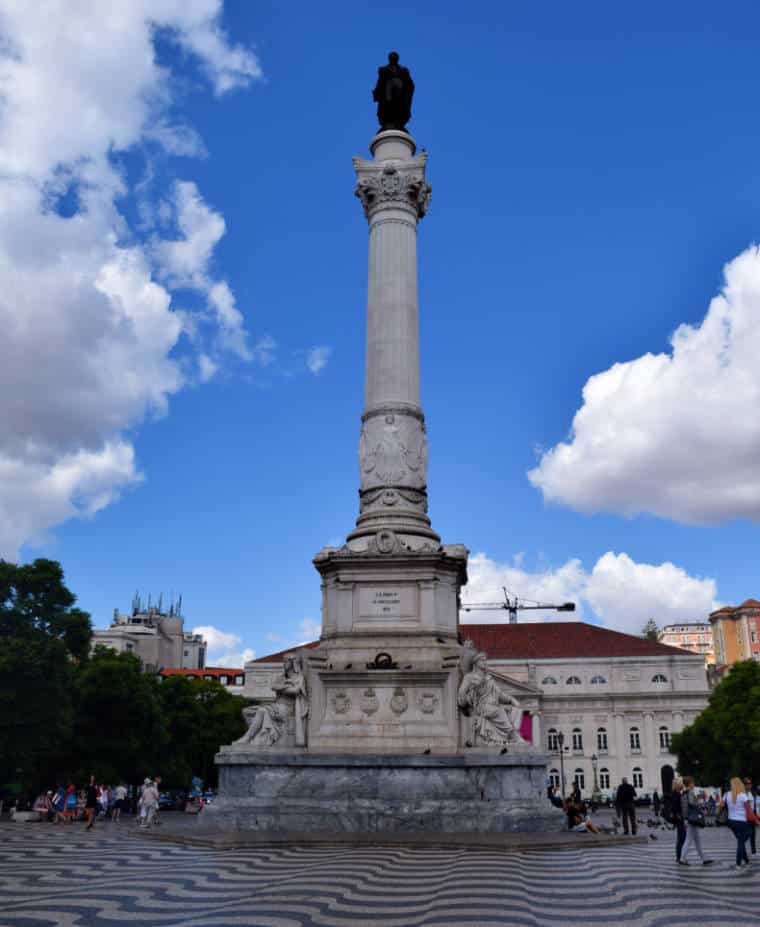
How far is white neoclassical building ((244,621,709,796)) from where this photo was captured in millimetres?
93438

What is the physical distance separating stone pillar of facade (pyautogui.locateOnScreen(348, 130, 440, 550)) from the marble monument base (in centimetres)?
645

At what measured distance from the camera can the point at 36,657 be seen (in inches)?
1496

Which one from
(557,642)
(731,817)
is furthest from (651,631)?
(731,817)

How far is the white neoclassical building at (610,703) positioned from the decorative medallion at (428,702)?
234 ft

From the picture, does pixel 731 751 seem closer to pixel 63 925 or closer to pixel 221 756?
pixel 221 756

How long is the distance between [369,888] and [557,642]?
88812mm

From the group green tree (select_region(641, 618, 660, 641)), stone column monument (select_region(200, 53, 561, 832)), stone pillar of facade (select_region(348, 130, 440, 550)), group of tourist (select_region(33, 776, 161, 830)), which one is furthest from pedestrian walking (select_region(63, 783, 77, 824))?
green tree (select_region(641, 618, 660, 641))

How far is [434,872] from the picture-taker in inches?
570

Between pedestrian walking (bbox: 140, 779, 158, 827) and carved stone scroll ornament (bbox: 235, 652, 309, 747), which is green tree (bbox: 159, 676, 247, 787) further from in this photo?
carved stone scroll ornament (bbox: 235, 652, 309, 747)

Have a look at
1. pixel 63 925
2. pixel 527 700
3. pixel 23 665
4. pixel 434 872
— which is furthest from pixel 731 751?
pixel 63 925

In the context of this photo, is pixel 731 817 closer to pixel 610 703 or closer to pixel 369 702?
pixel 369 702

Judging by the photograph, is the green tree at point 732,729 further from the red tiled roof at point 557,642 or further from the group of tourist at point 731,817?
the group of tourist at point 731,817

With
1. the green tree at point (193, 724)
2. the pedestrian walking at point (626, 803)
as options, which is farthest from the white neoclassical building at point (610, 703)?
the pedestrian walking at point (626, 803)

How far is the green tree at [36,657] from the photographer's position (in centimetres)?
3781
